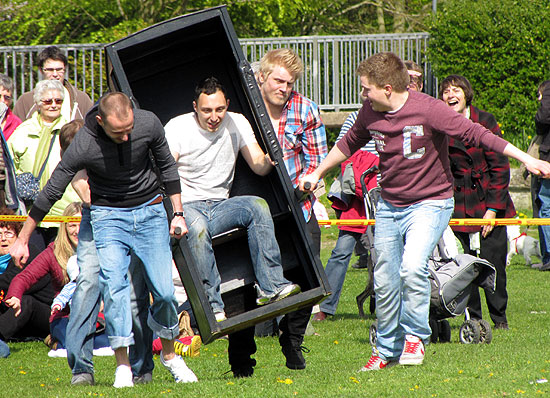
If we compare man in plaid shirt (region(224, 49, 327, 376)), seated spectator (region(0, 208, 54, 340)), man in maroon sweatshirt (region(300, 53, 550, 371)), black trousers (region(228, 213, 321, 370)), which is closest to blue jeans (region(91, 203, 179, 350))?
black trousers (region(228, 213, 321, 370))

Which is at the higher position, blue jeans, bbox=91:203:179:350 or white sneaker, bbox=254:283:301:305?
blue jeans, bbox=91:203:179:350

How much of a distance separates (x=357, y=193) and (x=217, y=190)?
2.96 m

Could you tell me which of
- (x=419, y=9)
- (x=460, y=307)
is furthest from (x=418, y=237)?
(x=419, y=9)

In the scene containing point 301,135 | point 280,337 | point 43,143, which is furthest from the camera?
point 43,143

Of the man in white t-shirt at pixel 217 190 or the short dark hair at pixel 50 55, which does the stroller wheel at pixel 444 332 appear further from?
the short dark hair at pixel 50 55

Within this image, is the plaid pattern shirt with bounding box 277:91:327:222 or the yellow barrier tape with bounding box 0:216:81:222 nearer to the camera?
the plaid pattern shirt with bounding box 277:91:327:222

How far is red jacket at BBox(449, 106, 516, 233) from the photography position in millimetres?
8039

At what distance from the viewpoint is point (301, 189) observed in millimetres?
6020

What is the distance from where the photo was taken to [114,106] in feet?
17.9

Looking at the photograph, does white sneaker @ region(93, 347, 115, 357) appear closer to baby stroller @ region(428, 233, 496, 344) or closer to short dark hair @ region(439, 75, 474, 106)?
baby stroller @ region(428, 233, 496, 344)

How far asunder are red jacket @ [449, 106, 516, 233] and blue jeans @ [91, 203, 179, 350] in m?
3.25

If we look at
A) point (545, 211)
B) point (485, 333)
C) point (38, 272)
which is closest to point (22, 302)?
point (38, 272)

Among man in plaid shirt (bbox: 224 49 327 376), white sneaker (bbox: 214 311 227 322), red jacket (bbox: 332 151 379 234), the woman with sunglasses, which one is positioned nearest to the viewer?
white sneaker (bbox: 214 311 227 322)

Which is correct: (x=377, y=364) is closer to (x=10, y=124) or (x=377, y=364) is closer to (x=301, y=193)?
(x=301, y=193)
